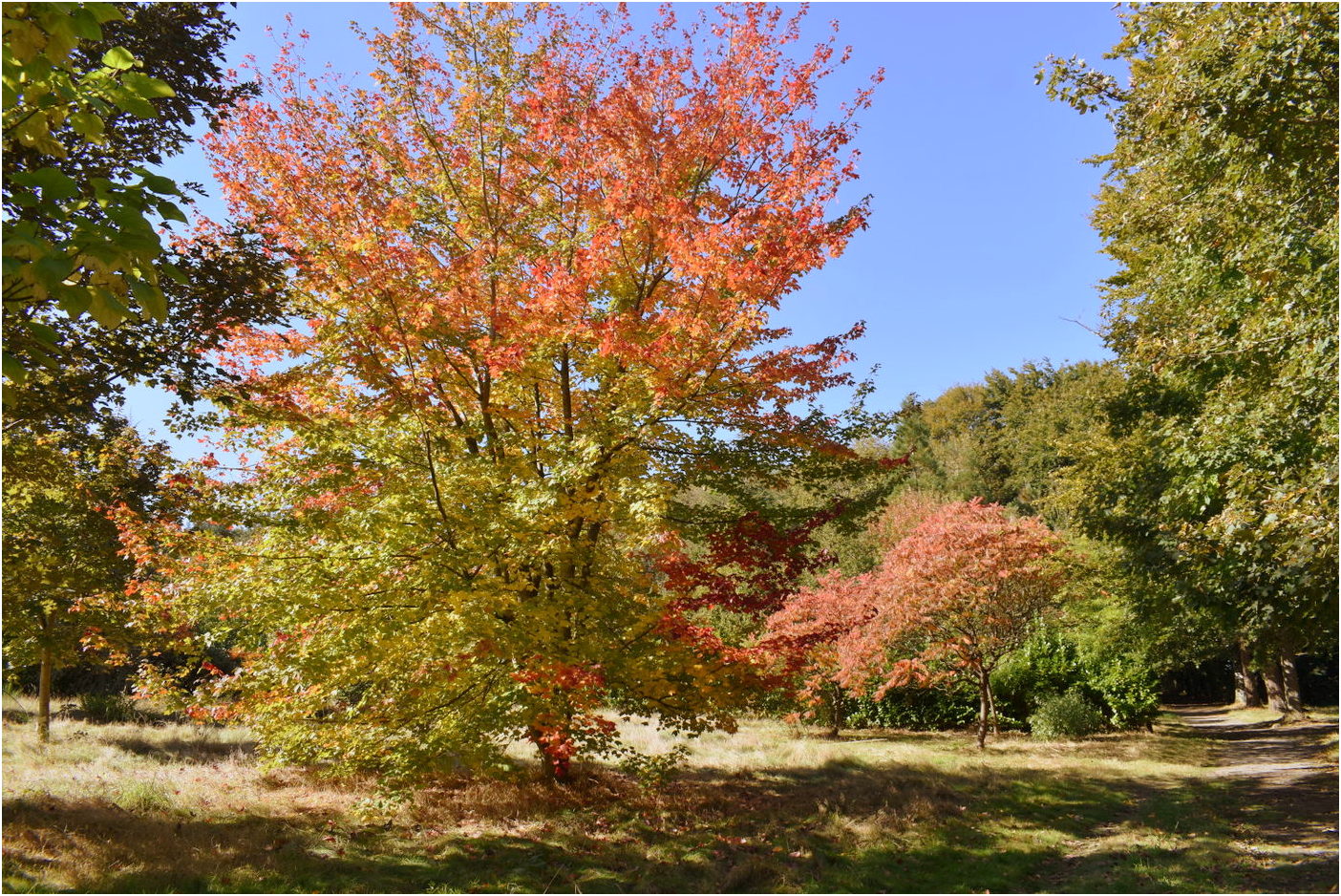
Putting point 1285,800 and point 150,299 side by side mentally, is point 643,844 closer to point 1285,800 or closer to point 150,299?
point 150,299

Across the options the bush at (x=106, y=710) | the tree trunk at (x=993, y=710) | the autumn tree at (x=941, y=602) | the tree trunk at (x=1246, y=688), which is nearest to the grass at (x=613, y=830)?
the autumn tree at (x=941, y=602)

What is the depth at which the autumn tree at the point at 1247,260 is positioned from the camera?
6699mm

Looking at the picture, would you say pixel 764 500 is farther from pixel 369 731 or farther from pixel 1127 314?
pixel 1127 314

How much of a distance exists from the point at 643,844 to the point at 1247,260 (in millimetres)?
10445

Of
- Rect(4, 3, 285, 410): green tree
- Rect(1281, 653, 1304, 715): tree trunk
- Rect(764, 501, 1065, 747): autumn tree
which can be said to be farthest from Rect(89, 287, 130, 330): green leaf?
Rect(1281, 653, 1304, 715): tree trunk

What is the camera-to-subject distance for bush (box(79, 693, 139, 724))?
19.0 metres

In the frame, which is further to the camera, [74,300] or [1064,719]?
[1064,719]

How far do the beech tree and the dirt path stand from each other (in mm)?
6382

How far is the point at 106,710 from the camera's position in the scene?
62.8 ft

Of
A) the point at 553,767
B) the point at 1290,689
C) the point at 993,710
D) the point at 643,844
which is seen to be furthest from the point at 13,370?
the point at 1290,689

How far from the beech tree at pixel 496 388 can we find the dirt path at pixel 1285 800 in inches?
251

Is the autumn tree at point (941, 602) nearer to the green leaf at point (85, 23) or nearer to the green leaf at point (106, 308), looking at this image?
the green leaf at point (106, 308)

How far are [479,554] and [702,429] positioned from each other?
11.7 feet

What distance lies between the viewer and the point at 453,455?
10094 mm
